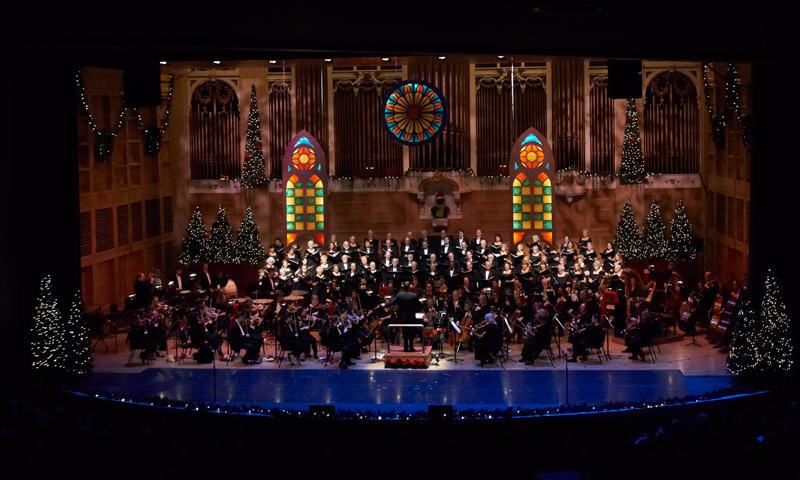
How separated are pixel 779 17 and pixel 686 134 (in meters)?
13.7

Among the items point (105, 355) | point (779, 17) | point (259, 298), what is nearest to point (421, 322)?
point (259, 298)

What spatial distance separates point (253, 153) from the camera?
21.9 meters

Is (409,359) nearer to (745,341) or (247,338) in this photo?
(247,338)

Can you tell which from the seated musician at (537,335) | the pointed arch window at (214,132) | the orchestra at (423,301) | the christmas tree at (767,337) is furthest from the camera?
the pointed arch window at (214,132)

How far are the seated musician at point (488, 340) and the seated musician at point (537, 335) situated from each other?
0.46m

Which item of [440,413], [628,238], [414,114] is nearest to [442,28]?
[440,413]

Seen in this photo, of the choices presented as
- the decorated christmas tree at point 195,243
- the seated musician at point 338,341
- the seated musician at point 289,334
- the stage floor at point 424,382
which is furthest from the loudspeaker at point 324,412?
the decorated christmas tree at point 195,243

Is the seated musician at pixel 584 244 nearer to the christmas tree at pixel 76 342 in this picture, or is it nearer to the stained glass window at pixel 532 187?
the stained glass window at pixel 532 187

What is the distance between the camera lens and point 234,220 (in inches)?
886

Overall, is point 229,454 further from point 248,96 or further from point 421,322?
point 248,96

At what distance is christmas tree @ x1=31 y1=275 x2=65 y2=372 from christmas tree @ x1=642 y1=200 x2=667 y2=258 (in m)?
12.6

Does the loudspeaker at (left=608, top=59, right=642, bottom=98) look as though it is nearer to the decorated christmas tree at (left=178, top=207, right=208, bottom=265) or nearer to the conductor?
the conductor

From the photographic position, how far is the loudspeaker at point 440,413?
10.2 m

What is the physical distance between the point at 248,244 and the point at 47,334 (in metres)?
8.18
